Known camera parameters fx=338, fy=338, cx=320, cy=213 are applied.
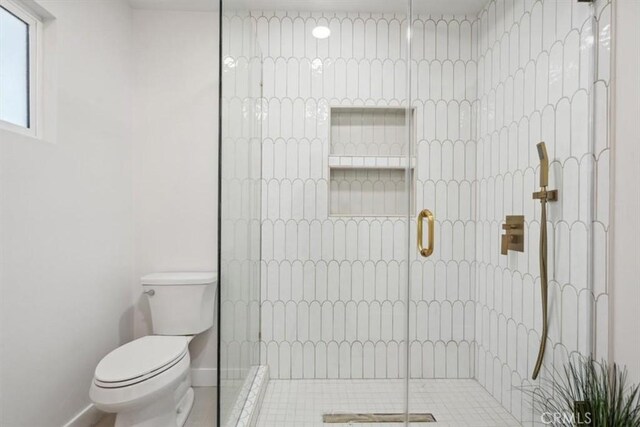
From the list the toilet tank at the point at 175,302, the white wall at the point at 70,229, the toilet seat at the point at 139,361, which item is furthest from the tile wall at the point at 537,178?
the white wall at the point at 70,229

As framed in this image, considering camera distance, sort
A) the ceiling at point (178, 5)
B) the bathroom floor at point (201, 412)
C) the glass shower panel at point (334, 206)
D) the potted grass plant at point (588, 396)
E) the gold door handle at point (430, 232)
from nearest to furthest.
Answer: the potted grass plant at point (588, 396) → the gold door handle at point (430, 232) → the glass shower panel at point (334, 206) → the bathroom floor at point (201, 412) → the ceiling at point (178, 5)

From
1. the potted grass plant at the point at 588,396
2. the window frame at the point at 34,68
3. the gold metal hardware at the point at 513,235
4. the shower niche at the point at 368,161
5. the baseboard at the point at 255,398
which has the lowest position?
the baseboard at the point at 255,398

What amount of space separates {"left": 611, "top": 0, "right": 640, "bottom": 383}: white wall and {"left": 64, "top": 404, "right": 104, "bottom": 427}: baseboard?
235 cm

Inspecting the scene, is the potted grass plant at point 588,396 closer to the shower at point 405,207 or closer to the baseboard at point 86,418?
the shower at point 405,207

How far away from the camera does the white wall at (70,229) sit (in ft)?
4.50

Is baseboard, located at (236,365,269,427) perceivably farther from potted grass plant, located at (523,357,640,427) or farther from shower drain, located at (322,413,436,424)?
potted grass plant, located at (523,357,640,427)

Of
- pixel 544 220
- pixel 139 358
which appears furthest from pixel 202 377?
pixel 544 220

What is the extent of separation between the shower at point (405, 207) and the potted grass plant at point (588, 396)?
0.04 meters

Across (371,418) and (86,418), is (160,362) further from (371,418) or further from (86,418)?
(371,418)

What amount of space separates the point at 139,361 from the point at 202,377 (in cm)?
77

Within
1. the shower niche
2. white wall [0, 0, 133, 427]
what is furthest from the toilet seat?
the shower niche

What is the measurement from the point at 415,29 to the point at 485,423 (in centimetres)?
163

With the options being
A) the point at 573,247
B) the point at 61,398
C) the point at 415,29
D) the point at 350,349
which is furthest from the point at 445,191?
the point at 61,398

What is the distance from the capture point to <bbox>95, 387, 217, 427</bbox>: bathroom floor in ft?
5.97
